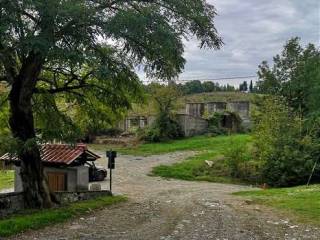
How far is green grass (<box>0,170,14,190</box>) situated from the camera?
1461 inches

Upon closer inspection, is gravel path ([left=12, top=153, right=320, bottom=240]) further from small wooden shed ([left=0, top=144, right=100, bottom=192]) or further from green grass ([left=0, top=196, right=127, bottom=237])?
small wooden shed ([left=0, top=144, right=100, bottom=192])

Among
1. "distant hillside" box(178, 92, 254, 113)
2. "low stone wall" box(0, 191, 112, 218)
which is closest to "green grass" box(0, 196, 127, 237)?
"low stone wall" box(0, 191, 112, 218)

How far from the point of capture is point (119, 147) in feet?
186

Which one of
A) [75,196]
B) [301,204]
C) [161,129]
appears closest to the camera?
[301,204]

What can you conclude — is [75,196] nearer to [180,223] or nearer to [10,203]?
[10,203]

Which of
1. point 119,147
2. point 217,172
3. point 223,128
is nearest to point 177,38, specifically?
point 217,172

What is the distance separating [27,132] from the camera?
19875 millimetres

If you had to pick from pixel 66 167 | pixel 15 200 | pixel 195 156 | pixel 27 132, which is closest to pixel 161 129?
pixel 195 156

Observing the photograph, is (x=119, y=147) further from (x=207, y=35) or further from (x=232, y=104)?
Result: (x=207, y=35)

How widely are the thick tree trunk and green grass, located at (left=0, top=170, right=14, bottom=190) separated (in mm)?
16587

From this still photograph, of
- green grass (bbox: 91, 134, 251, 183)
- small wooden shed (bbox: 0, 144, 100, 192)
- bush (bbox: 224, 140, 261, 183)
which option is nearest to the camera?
small wooden shed (bbox: 0, 144, 100, 192)

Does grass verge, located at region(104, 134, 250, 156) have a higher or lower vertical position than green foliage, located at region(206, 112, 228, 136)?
lower

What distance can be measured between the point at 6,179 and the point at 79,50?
27517 millimetres

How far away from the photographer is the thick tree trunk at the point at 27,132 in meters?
19.5
